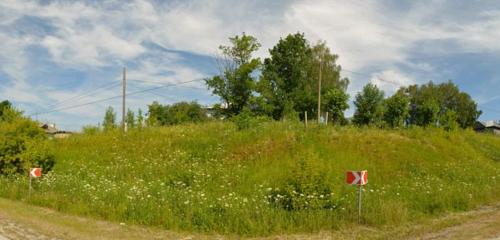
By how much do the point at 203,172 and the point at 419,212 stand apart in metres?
9.12

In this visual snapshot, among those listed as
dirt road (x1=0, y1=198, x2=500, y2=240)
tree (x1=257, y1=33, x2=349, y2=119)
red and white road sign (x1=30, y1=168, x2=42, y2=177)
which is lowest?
dirt road (x1=0, y1=198, x2=500, y2=240)

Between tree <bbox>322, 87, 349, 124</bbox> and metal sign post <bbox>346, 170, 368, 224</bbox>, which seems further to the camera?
tree <bbox>322, 87, 349, 124</bbox>

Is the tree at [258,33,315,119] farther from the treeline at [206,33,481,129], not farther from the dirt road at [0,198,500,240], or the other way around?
the dirt road at [0,198,500,240]

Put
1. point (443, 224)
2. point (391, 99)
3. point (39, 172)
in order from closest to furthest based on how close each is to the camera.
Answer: point (443, 224) < point (39, 172) < point (391, 99)

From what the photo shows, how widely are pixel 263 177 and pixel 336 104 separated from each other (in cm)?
2837

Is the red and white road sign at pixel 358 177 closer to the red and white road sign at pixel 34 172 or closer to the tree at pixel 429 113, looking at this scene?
the red and white road sign at pixel 34 172

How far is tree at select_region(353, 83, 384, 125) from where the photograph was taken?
171 ft

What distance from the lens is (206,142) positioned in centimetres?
2616

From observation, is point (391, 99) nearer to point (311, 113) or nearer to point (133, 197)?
point (311, 113)

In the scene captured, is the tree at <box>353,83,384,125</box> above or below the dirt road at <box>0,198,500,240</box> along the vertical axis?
above

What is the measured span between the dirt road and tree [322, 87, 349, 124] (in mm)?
32902

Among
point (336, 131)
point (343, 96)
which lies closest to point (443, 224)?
point (336, 131)

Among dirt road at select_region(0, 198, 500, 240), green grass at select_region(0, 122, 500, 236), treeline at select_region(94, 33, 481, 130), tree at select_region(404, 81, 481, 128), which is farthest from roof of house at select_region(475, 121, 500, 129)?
dirt road at select_region(0, 198, 500, 240)

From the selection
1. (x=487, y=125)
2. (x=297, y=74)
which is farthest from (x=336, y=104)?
(x=487, y=125)
